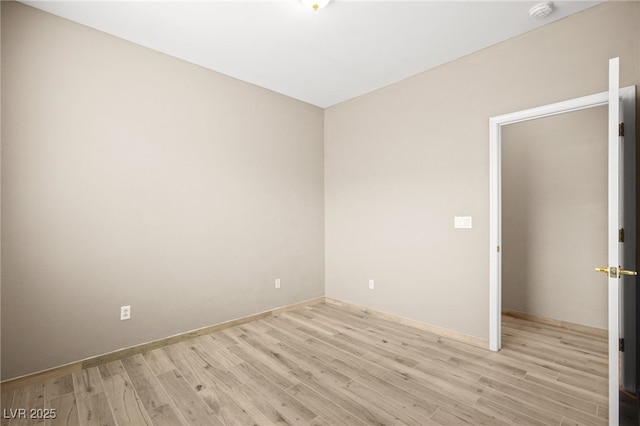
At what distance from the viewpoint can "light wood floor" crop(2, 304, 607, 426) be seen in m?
1.81

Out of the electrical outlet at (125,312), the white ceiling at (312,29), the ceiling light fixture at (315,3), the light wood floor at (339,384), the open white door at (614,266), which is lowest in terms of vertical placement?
the light wood floor at (339,384)

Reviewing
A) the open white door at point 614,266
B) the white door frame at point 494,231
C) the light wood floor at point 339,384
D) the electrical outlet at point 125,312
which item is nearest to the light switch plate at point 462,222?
the white door frame at point 494,231

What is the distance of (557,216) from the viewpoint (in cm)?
336

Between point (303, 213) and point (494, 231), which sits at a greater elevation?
point (303, 213)

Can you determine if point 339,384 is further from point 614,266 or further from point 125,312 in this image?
point 125,312

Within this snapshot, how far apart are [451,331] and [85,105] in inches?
155

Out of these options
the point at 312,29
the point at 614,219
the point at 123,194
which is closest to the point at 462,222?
the point at 614,219

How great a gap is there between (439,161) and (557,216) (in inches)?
63.5

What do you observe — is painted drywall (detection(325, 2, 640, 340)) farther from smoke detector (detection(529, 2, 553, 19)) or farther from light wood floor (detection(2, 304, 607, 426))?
light wood floor (detection(2, 304, 607, 426))

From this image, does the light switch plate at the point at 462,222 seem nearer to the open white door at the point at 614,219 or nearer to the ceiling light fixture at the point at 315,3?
the open white door at the point at 614,219

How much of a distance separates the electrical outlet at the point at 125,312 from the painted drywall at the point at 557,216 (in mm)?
4236

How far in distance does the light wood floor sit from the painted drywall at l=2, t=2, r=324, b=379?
0.40m

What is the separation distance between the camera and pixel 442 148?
10.1 feet

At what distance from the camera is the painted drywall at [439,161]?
2285 mm
